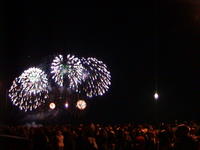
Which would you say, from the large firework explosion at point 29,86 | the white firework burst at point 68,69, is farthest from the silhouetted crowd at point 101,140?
the white firework burst at point 68,69

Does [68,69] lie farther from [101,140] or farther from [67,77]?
[101,140]

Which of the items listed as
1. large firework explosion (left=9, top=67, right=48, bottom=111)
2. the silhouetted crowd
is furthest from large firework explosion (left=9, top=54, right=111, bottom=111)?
the silhouetted crowd

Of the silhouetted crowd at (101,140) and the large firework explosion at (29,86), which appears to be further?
the large firework explosion at (29,86)

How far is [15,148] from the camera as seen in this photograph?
618 inches

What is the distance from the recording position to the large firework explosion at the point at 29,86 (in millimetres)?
49909

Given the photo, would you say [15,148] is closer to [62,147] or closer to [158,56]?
[62,147]

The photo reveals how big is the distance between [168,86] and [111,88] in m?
19.8

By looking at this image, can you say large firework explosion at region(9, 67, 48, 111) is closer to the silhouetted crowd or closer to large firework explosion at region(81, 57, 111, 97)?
large firework explosion at region(81, 57, 111, 97)

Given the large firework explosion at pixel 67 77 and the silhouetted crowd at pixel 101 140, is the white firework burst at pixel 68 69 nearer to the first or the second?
the large firework explosion at pixel 67 77

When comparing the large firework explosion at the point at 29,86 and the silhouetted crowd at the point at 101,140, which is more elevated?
the large firework explosion at the point at 29,86

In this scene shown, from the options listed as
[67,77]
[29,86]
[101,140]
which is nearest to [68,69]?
[67,77]

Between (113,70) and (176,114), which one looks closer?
(176,114)

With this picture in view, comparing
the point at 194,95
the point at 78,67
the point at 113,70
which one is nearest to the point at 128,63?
the point at 113,70

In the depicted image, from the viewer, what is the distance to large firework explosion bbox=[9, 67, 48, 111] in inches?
1965
